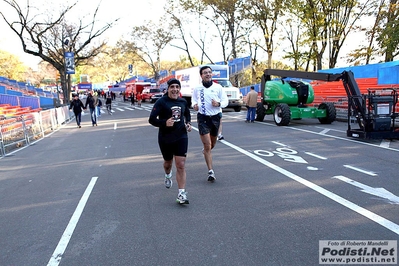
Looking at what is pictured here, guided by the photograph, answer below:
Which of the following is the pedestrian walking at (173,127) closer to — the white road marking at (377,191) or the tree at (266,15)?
the white road marking at (377,191)

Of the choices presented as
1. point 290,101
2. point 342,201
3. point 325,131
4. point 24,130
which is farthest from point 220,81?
point 342,201

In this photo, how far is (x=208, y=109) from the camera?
6480 mm

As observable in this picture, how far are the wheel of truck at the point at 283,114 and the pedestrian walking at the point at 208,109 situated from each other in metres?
8.40

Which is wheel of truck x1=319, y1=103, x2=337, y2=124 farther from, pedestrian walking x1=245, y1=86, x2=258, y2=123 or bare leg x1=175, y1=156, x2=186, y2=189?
bare leg x1=175, y1=156, x2=186, y2=189

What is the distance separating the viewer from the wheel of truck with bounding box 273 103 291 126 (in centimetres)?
1443

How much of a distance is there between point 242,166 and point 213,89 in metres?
1.98

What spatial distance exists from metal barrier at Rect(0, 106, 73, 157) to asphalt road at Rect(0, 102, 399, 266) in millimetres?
2748

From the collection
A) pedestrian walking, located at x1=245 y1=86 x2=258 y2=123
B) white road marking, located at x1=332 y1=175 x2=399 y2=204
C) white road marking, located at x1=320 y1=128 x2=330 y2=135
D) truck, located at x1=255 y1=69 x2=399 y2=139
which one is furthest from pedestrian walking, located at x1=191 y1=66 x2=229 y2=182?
pedestrian walking, located at x1=245 y1=86 x2=258 y2=123

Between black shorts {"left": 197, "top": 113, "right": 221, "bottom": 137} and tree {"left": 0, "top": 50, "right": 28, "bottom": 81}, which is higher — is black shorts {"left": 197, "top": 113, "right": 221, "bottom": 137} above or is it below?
below

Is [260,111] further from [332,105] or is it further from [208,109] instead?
[208,109]

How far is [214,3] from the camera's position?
35.1m

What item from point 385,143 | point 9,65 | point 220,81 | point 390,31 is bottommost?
point 385,143

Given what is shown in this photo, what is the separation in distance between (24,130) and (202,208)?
10.4 meters

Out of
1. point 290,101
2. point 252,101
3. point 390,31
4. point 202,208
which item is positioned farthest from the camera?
point 390,31
